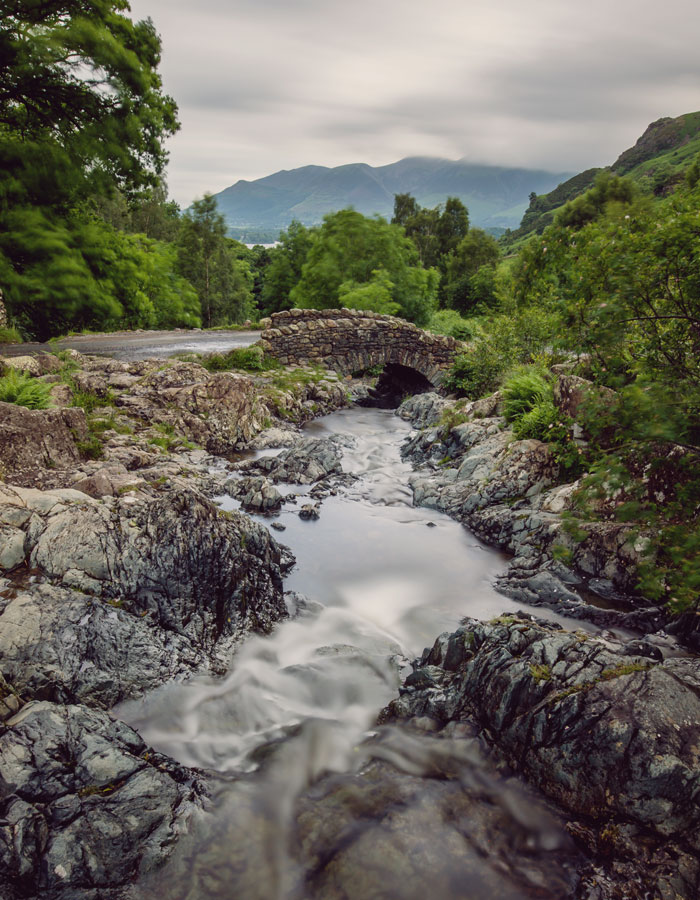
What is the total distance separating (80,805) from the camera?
4133mm

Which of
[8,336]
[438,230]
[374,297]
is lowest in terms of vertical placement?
[8,336]

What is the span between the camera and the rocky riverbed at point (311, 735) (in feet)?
13.6

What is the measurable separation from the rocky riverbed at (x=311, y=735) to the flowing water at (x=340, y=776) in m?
0.03

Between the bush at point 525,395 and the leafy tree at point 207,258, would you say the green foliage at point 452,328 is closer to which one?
the bush at point 525,395

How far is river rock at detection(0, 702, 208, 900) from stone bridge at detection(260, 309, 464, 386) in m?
19.4

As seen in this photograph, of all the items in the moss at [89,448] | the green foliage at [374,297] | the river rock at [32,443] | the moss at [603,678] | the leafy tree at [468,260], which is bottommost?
the moss at [603,678]

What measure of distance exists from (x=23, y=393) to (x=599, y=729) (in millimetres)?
A: 11146

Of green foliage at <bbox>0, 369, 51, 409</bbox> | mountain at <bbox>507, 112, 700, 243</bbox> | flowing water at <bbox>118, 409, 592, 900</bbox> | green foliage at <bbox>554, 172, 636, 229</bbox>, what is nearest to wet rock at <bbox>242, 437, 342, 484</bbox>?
flowing water at <bbox>118, 409, 592, 900</bbox>

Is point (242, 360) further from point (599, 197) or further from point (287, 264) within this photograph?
point (599, 197)

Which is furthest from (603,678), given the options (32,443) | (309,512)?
(32,443)

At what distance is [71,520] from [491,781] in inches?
226

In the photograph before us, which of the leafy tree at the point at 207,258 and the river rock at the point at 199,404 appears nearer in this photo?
the river rock at the point at 199,404

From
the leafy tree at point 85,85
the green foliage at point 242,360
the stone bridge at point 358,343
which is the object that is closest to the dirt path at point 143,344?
the green foliage at point 242,360

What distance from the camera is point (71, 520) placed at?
645cm
